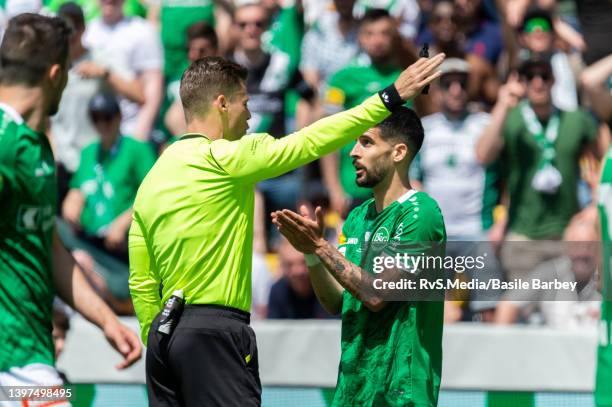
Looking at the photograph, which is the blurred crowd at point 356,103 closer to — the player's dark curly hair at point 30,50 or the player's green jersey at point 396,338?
the player's green jersey at point 396,338

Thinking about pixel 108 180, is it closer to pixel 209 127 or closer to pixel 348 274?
pixel 209 127

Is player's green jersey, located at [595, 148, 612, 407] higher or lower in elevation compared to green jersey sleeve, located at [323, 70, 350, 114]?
lower

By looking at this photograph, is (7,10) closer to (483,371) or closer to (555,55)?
(555,55)

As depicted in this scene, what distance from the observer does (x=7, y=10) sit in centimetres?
1139

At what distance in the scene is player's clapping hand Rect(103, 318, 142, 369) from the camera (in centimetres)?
613

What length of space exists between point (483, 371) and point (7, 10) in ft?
19.5

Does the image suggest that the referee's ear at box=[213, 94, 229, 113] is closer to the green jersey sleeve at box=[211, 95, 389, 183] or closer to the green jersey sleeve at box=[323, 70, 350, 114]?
the green jersey sleeve at box=[211, 95, 389, 183]

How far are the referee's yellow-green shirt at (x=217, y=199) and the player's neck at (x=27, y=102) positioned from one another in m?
0.68

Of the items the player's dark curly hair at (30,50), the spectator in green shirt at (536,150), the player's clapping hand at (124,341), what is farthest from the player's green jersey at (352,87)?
the player's dark curly hair at (30,50)

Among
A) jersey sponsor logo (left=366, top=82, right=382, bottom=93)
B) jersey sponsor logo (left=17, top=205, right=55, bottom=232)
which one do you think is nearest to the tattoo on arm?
jersey sponsor logo (left=17, top=205, right=55, bottom=232)

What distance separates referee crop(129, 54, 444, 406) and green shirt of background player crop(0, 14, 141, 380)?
0.50m

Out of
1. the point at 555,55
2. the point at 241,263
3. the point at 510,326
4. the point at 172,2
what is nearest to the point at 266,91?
the point at 172,2

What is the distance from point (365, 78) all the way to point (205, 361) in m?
5.04

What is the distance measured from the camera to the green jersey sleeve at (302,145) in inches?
217
